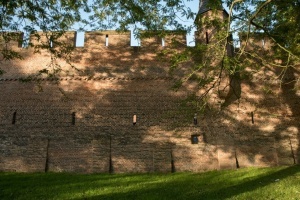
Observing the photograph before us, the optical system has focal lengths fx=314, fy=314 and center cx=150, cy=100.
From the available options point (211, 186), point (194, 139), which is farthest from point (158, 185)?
point (194, 139)

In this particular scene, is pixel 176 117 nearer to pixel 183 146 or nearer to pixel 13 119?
pixel 183 146

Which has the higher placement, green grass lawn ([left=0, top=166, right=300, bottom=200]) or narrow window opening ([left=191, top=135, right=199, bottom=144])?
narrow window opening ([left=191, top=135, right=199, bottom=144])

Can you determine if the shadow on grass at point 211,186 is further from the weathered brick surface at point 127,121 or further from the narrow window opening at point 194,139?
the narrow window opening at point 194,139

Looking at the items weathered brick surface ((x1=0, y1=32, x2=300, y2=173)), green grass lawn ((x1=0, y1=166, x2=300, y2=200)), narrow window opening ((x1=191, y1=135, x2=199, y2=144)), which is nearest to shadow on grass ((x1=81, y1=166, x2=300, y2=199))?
green grass lawn ((x1=0, y1=166, x2=300, y2=200))

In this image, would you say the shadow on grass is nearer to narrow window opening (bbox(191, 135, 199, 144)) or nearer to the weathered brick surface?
the weathered brick surface

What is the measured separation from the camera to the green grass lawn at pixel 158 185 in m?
7.50

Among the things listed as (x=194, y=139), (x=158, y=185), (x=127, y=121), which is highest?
(x=127, y=121)

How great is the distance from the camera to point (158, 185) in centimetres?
890

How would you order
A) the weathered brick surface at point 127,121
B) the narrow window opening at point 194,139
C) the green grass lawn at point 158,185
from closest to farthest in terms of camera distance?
the green grass lawn at point 158,185 < the weathered brick surface at point 127,121 < the narrow window opening at point 194,139

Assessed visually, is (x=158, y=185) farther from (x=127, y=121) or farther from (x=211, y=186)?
(x=127, y=121)

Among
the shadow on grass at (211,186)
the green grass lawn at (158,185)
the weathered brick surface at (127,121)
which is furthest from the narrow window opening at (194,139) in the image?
Result: the shadow on grass at (211,186)

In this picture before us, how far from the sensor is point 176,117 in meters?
12.3

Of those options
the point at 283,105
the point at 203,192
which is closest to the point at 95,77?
the point at 203,192

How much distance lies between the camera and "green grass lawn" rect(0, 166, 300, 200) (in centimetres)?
750
